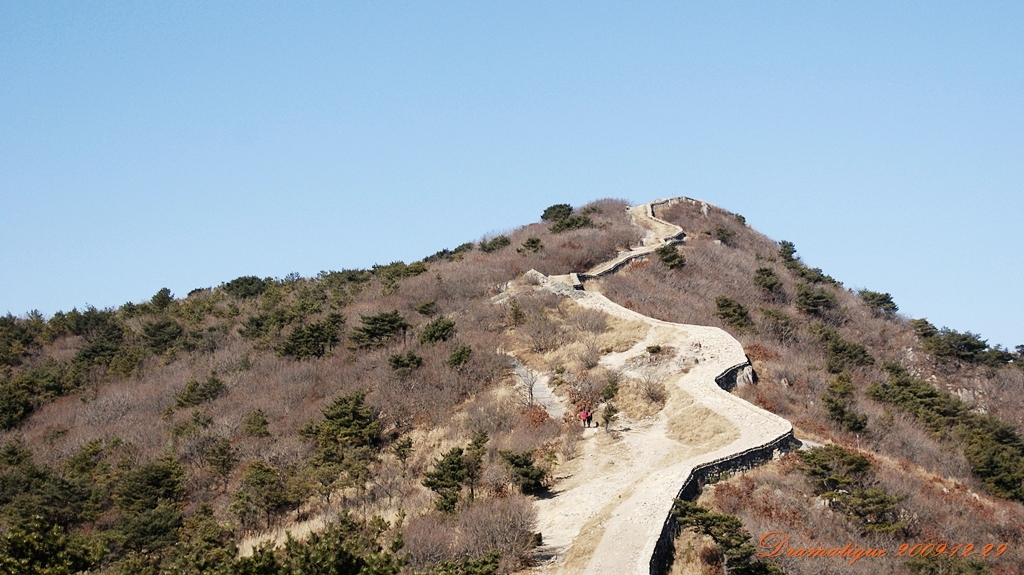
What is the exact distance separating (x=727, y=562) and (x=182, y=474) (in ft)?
56.8

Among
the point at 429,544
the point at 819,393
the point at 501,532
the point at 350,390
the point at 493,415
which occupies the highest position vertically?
the point at 350,390

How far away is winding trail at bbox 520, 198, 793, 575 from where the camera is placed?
1672cm

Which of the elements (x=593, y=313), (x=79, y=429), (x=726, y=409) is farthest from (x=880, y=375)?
(x=79, y=429)

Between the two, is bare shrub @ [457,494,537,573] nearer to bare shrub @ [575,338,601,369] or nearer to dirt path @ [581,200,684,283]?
bare shrub @ [575,338,601,369]

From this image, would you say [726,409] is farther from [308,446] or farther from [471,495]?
[308,446]

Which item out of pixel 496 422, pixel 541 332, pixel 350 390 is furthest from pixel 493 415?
pixel 541 332

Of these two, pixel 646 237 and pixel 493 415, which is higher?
pixel 646 237

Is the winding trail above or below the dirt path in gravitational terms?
below

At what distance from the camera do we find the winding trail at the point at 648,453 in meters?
16.7

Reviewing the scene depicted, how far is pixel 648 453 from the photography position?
76.2 feet

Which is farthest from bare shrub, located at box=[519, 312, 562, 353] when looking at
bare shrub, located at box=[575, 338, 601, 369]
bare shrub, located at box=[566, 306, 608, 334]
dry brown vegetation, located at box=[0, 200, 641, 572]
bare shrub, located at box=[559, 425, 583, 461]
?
bare shrub, located at box=[559, 425, 583, 461]

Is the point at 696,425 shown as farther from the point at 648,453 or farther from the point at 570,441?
the point at 570,441

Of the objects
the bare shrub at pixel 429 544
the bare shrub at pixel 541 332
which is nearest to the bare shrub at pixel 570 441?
the bare shrub at pixel 429 544

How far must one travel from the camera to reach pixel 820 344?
1604 inches
